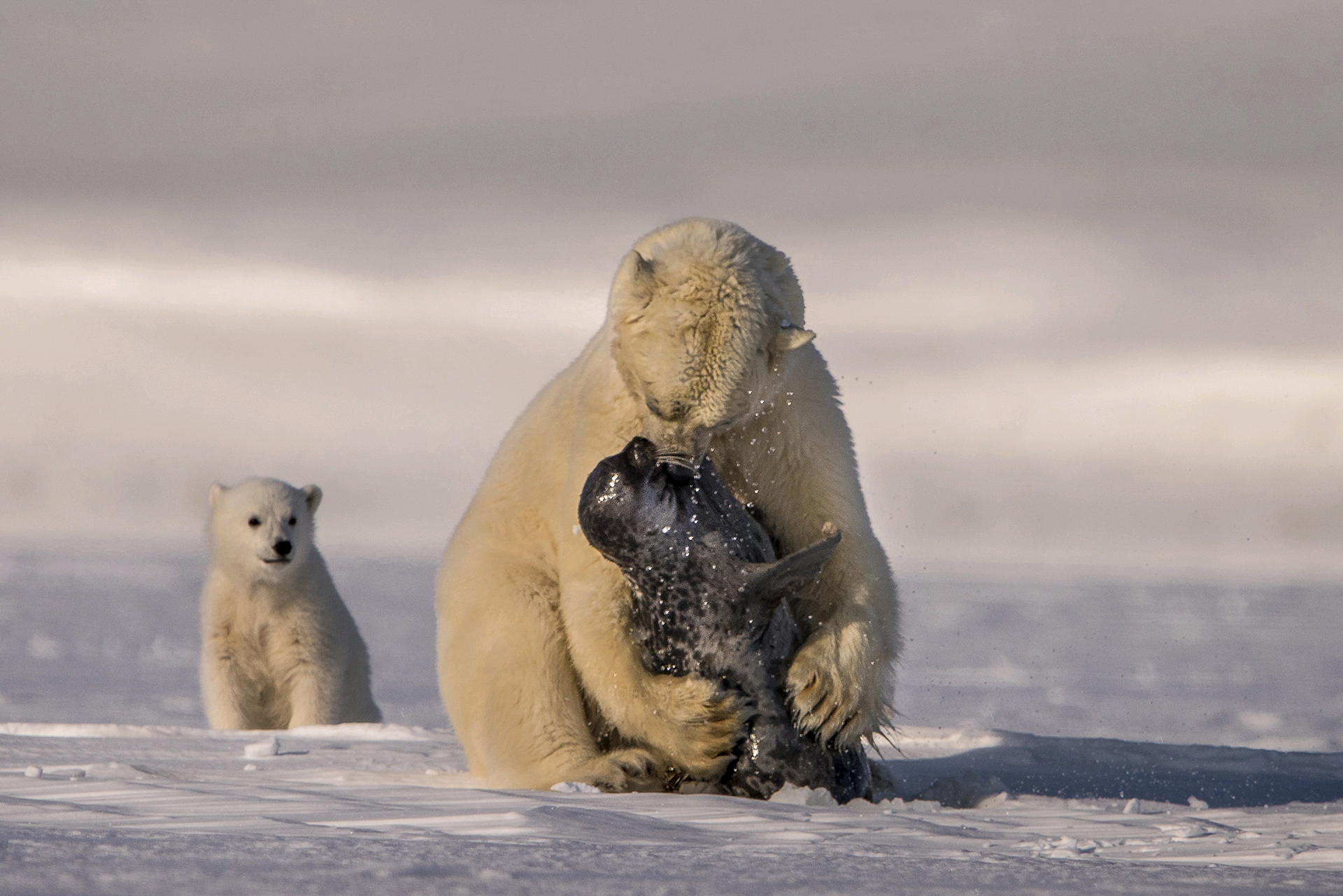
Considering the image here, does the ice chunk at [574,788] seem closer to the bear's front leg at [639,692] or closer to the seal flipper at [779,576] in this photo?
the bear's front leg at [639,692]

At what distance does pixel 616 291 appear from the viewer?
3959 mm

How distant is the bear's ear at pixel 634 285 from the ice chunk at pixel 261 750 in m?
2.23

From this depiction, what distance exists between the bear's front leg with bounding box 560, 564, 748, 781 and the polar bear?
14.0ft

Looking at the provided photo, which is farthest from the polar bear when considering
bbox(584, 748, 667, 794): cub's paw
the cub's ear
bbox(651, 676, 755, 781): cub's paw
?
the cub's ear

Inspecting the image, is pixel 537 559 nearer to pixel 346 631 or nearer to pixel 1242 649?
pixel 346 631

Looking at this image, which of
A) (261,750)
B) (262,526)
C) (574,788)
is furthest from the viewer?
(262,526)

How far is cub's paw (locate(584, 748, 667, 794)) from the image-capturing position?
12.4 ft

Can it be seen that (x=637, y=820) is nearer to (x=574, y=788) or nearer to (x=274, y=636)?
(x=574, y=788)

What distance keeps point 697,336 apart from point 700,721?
3.65 feet

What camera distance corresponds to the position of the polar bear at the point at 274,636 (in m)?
7.86

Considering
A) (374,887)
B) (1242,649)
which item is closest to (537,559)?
(374,887)

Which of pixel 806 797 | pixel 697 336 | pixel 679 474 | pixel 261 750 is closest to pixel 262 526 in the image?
pixel 261 750

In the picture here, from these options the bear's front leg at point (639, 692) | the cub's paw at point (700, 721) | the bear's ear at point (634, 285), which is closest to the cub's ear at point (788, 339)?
the bear's ear at point (634, 285)

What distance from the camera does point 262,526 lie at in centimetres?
813
